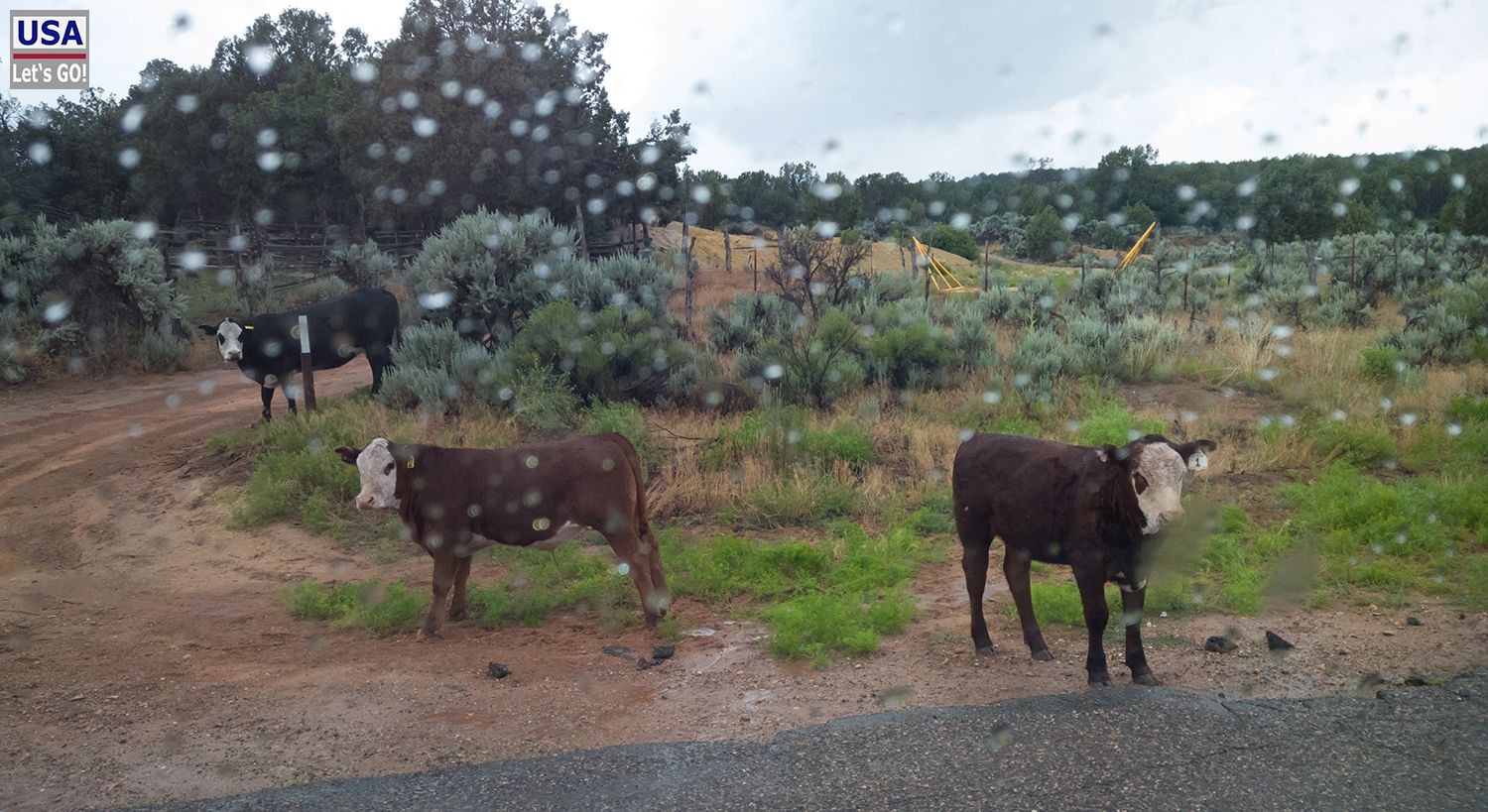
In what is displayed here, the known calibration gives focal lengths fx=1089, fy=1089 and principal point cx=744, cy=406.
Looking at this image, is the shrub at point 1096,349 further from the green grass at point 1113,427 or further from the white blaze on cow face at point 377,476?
the white blaze on cow face at point 377,476

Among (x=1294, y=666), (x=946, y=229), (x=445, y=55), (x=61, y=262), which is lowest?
(x=1294, y=666)

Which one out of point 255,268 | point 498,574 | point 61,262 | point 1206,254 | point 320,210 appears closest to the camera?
point 498,574

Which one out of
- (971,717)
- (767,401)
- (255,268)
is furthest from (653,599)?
(255,268)

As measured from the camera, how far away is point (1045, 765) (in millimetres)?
4746

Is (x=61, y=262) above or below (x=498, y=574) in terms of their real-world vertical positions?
above

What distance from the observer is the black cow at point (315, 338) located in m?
15.3

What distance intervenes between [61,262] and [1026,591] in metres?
20.9

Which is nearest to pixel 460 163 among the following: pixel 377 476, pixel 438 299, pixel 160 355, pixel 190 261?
pixel 190 261

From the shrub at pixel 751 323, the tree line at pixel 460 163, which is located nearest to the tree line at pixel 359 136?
the tree line at pixel 460 163

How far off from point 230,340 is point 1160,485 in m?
13.4

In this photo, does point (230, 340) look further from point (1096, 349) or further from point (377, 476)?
point (1096, 349)

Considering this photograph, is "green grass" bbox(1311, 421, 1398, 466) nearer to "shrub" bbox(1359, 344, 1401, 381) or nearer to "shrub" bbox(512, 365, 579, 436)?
→ "shrub" bbox(1359, 344, 1401, 381)

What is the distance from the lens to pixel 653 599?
7801 mm

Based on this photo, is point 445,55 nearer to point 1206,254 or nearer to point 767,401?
point 767,401
